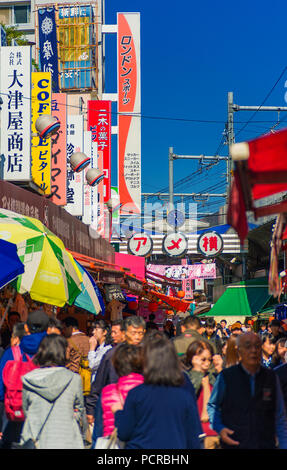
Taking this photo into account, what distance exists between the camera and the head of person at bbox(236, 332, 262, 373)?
536 centimetres

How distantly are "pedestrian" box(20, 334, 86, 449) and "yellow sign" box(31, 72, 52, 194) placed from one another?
11.0 m

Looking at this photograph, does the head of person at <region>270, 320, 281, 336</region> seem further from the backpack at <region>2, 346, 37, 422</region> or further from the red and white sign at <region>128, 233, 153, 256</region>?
the red and white sign at <region>128, 233, 153, 256</region>

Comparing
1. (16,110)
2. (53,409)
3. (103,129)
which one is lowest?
(53,409)

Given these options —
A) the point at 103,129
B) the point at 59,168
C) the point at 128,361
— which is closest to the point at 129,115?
the point at 103,129

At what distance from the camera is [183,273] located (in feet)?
123

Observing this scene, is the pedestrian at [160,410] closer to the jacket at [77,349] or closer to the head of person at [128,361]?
the head of person at [128,361]

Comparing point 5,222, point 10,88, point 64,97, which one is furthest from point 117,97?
point 5,222

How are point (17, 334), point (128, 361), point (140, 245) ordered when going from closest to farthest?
point (128, 361)
point (17, 334)
point (140, 245)

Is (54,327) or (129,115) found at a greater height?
(129,115)

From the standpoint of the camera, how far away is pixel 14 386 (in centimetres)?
614

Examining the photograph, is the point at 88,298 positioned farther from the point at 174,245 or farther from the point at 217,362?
the point at 174,245

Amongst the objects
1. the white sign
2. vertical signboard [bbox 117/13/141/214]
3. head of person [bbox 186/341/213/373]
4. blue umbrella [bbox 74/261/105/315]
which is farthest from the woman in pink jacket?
vertical signboard [bbox 117/13/141/214]

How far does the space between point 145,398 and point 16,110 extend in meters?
10.7
